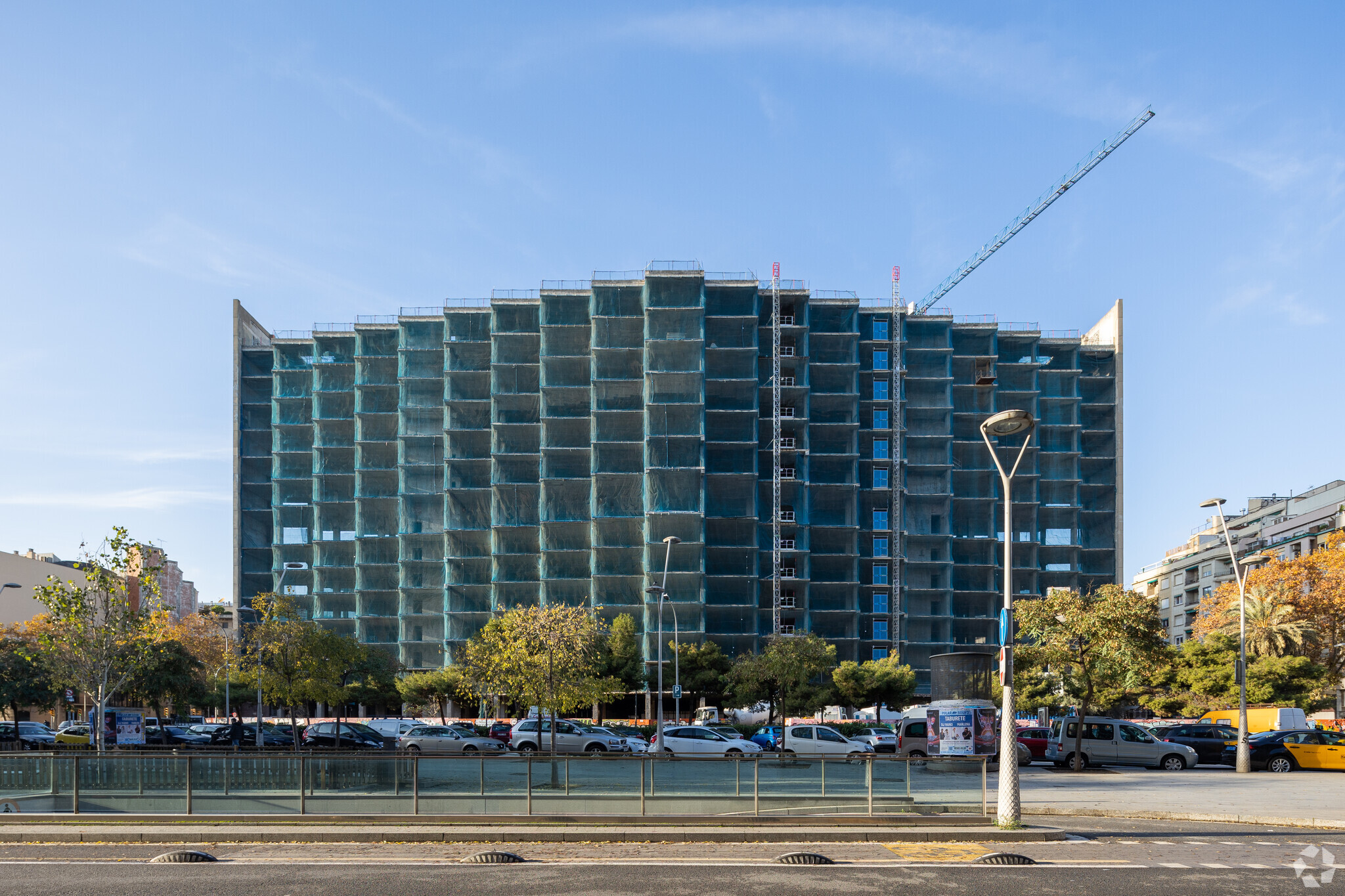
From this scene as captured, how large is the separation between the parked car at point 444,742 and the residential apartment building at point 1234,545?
6684 centimetres

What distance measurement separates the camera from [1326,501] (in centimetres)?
9875

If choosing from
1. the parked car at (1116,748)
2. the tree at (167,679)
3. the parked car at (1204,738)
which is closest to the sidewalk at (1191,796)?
the parked car at (1116,748)

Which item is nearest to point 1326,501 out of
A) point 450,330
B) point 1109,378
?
point 1109,378

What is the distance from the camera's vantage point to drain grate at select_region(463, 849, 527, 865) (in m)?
15.5

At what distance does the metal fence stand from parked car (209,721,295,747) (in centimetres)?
3362

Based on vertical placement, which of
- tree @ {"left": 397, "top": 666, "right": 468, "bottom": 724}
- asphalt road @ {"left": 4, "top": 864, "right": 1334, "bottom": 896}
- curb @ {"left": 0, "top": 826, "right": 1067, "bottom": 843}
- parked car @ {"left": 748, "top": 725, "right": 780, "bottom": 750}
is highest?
asphalt road @ {"left": 4, "top": 864, "right": 1334, "bottom": 896}

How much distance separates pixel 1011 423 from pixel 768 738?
31880 mm

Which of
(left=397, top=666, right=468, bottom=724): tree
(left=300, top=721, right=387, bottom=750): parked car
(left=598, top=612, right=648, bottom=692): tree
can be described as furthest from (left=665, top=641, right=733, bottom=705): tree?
(left=300, top=721, right=387, bottom=750): parked car

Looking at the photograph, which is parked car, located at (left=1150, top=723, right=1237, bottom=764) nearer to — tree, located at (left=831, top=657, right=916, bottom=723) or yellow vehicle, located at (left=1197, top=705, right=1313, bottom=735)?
yellow vehicle, located at (left=1197, top=705, right=1313, bottom=735)

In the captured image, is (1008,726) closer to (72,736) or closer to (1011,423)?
(1011,423)

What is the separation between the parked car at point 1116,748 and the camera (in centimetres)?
3812

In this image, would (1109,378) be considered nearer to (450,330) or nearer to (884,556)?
(884,556)

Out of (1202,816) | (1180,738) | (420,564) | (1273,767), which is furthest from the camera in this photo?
(420,564)

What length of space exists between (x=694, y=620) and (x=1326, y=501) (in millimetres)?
63265
